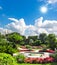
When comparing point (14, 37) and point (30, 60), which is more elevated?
point (14, 37)

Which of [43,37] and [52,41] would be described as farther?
[43,37]

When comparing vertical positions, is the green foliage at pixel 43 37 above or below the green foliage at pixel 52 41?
above

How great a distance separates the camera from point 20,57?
60.3 ft

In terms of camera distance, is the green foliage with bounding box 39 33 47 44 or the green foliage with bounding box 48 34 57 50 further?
the green foliage with bounding box 39 33 47 44

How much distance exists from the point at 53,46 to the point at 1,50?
15.7 m

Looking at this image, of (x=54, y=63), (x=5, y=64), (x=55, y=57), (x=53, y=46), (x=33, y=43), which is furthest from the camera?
(x=33, y=43)

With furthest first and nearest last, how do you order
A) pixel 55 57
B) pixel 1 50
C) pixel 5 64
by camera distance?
pixel 1 50
pixel 55 57
pixel 5 64

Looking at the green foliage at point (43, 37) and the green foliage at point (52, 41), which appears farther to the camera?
the green foliage at point (43, 37)

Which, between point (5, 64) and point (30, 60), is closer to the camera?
point (5, 64)

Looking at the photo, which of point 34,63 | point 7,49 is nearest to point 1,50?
point 7,49

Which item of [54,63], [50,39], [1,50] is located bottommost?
[54,63]

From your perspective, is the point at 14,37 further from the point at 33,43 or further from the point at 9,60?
the point at 9,60

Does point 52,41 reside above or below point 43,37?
below

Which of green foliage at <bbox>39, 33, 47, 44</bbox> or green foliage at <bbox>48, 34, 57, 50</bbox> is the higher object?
green foliage at <bbox>39, 33, 47, 44</bbox>
